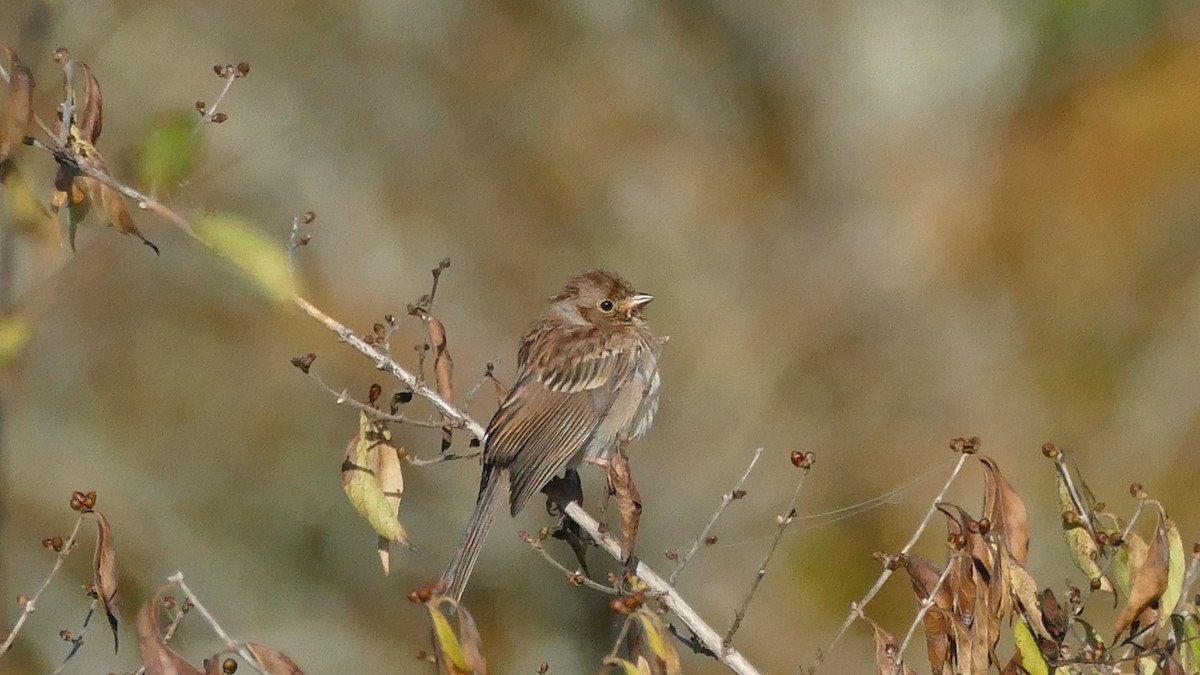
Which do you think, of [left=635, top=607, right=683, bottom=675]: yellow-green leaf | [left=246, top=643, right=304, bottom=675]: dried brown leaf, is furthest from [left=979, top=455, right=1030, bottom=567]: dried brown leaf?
[left=246, top=643, right=304, bottom=675]: dried brown leaf

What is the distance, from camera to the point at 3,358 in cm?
336

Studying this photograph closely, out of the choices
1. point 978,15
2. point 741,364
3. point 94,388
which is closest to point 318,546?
point 94,388

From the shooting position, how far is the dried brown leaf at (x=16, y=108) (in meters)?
3.46

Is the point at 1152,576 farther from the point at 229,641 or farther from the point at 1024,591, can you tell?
the point at 229,641

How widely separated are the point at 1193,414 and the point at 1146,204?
168 cm

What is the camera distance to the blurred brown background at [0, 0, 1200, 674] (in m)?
9.93

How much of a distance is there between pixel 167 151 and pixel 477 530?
233 centimetres

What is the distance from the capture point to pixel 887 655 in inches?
138

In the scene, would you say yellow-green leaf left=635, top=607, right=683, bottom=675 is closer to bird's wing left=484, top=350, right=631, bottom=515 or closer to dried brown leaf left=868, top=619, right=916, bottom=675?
dried brown leaf left=868, top=619, right=916, bottom=675

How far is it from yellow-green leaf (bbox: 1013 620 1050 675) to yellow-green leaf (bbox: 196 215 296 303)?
6.32 feet

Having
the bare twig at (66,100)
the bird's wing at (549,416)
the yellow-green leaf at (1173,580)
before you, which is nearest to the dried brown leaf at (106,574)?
the bare twig at (66,100)

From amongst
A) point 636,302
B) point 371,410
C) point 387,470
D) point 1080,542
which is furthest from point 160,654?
point 636,302

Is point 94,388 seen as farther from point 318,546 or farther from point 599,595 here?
point 599,595

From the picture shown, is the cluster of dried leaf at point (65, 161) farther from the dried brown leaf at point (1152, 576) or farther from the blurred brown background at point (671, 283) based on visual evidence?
the blurred brown background at point (671, 283)
